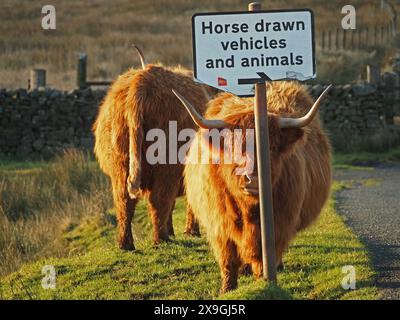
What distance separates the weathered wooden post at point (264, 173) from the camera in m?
6.29

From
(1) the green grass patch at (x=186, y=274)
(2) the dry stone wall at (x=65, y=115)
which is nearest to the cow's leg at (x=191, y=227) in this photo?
(1) the green grass patch at (x=186, y=274)

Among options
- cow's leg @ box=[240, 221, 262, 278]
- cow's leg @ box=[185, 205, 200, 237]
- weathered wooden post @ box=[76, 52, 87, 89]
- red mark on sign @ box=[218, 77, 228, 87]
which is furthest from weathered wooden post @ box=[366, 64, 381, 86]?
red mark on sign @ box=[218, 77, 228, 87]

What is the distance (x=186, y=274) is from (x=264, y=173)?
7.65 ft

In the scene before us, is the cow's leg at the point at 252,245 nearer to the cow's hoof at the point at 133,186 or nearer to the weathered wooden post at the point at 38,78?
the cow's hoof at the point at 133,186

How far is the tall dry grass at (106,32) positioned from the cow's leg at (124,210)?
17060 millimetres

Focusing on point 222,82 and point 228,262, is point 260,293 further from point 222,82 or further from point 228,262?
point 222,82

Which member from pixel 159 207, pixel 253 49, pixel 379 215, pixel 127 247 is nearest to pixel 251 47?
pixel 253 49

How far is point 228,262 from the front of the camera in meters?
7.18

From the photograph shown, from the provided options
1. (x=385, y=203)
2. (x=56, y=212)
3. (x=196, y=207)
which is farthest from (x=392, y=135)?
(x=196, y=207)

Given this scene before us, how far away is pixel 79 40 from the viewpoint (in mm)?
37406

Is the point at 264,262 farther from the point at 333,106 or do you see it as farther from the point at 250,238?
the point at 333,106

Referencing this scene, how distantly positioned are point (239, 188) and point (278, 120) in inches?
23.5

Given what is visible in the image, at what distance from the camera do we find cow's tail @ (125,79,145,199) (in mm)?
8719
